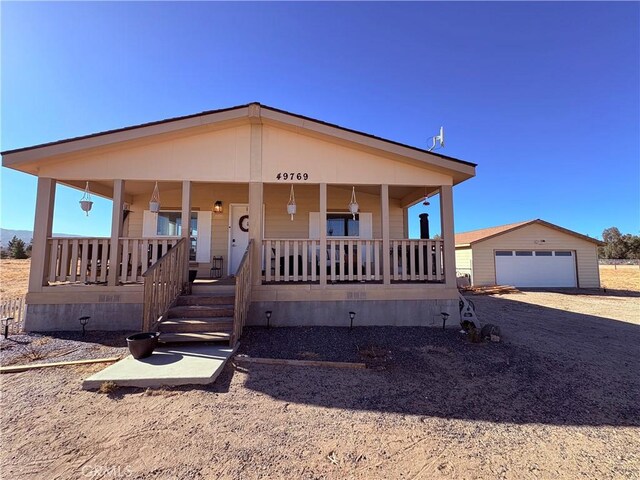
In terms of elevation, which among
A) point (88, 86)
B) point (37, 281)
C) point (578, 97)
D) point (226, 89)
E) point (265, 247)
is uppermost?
point (578, 97)

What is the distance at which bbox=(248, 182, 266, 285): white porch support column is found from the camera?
19.8ft

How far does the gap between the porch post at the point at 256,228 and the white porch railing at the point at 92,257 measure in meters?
1.63

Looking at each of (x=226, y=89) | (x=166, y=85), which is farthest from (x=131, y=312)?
(x=226, y=89)

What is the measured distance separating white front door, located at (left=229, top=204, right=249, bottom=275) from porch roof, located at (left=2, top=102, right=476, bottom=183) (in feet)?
8.83

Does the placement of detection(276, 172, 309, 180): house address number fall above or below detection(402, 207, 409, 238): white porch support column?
above

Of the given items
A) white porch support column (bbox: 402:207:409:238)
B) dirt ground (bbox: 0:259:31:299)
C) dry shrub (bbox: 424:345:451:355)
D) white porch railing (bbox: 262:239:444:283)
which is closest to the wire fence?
white porch railing (bbox: 262:239:444:283)

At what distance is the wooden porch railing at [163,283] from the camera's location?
4.41m

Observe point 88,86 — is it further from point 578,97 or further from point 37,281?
point 578,97

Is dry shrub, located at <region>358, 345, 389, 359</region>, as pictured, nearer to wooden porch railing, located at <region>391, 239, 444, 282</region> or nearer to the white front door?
wooden porch railing, located at <region>391, 239, 444, 282</region>

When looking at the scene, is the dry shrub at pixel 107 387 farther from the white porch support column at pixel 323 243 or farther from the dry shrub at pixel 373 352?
→ the white porch support column at pixel 323 243

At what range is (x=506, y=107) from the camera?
12.8m

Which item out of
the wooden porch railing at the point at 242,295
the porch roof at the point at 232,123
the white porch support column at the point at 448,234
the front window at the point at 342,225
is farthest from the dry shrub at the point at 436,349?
the front window at the point at 342,225

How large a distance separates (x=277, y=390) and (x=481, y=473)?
210 cm

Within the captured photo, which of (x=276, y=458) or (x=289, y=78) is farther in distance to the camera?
(x=289, y=78)
